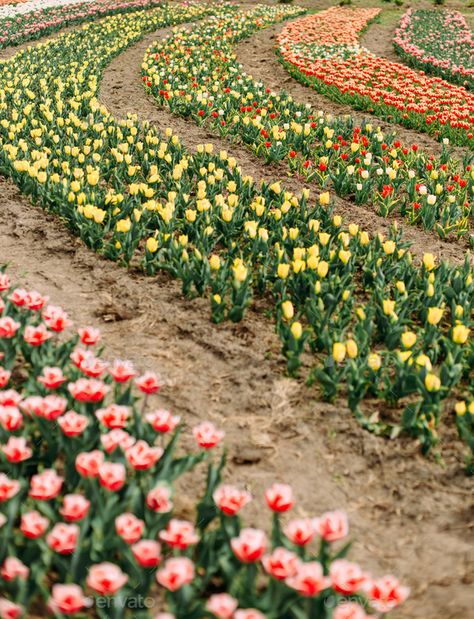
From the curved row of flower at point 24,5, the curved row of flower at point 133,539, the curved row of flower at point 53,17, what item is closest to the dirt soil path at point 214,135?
the curved row of flower at point 133,539

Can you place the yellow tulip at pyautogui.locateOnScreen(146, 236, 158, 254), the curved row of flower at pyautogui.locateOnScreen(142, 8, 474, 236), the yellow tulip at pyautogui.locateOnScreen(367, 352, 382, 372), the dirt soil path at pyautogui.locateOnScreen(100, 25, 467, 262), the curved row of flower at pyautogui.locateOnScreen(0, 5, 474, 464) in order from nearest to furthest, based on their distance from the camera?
the yellow tulip at pyautogui.locateOnScreen(367, 352, 382, 372) < the curved row of flower at pyautogui.locateOnScreen(0, 5, 474, 464) < the yellow tulip at pyautogui.locateOnScreen(146, 236, 158, 254) < the dirt soil path at pyautogui.locateOnScreen(100, 25, 467, 262) < the curved row of flower at pyautogui.locateOnScreen(142, 8, 474, 236)

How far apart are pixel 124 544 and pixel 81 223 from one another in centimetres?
371

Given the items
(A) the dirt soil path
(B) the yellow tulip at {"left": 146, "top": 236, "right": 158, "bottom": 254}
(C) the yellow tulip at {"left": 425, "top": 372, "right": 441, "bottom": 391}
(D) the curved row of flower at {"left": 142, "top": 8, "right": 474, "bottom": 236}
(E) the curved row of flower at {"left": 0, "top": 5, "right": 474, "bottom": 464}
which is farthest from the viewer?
(D) the curved row of flower at {"left": 142, "top": 8, "right": 474, "bottom": 236}

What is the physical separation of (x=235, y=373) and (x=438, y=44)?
655 inches

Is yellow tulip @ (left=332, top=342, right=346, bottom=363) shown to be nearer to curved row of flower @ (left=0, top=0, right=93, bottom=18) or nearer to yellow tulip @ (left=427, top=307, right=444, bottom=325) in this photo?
yellow tulip @ (left=427, top=307, right=444, bottom=325)

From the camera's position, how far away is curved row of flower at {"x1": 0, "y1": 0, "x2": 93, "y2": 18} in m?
23.0

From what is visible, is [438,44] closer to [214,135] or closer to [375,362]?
[214,135]

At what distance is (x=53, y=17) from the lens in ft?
66.9

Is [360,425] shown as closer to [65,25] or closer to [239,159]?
[239,159]

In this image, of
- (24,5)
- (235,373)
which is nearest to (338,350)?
(235,373)

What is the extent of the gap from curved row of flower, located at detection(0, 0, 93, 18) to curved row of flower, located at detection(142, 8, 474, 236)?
13392 mm

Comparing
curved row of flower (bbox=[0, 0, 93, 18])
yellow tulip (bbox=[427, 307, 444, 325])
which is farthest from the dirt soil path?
curved row of flower (bbox=[0, 0, 93, 18])

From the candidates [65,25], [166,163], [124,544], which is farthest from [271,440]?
[65,25]

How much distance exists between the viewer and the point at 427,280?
166 inches
